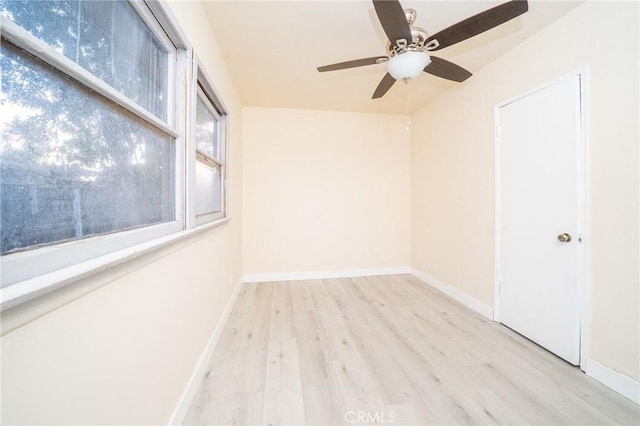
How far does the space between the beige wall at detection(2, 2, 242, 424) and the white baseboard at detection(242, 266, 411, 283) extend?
1.67 m

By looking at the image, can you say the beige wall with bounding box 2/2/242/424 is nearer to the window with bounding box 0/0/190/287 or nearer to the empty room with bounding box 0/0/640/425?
the empty room with bounding box 0/0/640/425

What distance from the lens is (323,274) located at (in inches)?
141

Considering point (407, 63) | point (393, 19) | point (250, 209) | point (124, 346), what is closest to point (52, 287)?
point (124, 346)

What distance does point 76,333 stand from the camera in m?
0.62

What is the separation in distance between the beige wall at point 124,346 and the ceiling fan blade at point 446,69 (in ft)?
5.49

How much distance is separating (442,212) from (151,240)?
10.3ft

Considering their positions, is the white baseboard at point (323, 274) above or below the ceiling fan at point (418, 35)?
below

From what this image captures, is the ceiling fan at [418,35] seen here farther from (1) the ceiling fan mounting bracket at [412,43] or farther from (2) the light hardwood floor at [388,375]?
(2) the light hardwood floor at [388,375]

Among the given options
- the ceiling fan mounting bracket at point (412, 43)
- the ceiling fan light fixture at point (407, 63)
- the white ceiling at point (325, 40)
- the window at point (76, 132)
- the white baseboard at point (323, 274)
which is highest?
the white ceiling at point (325, 40)

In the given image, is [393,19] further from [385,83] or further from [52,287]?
[52,287]

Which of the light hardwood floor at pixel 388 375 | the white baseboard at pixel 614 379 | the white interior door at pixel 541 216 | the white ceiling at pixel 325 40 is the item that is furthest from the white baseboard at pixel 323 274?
the white ceiling at pixel 325 40

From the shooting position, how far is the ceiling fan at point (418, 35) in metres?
1.17

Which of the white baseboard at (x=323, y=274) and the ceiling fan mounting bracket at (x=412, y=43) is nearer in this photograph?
the ceiling fan mounting bracket at (x=412, y=43)

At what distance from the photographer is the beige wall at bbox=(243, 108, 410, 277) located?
3.44 metres
